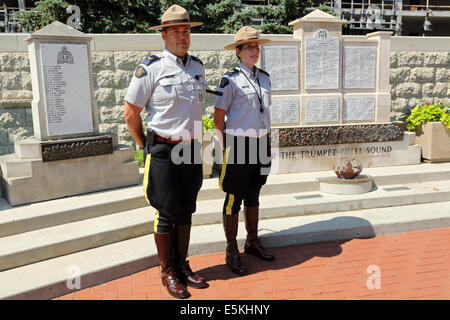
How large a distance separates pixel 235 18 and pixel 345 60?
24.2 ft

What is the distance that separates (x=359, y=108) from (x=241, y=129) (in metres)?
3.56

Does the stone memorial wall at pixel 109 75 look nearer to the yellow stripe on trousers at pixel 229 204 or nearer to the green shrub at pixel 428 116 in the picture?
the green shrub at pixel 428 116

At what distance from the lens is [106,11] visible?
11.7 meters

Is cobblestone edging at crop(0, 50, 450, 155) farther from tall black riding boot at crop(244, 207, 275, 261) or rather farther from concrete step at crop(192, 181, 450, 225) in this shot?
tall black riding boot at crop(244, 207, 275, 261)

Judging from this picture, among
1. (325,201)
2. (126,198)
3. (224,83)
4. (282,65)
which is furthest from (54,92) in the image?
(325,201)

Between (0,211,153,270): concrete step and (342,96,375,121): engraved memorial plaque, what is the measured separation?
12.3 ft

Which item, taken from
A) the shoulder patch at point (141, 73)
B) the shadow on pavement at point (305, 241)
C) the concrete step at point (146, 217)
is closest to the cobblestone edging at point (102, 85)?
the concrete step at point (146, 217)

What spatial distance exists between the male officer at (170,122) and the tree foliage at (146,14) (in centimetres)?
909

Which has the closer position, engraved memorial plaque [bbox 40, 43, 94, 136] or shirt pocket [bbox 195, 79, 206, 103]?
shirt pocket [bbox 195, 79, 206, 103]

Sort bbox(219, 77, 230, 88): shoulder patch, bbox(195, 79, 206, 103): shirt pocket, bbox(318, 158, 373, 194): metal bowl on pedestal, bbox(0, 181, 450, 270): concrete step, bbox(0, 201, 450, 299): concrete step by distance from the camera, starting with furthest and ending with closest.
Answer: bbox(318, 158, 373, 194): metal bowl on pedestal, bbox(0, 181, 450, 270): concrete step, bbox(219, 77, 230, 88): shoulder patch, bbox(0, 201, 450, 299): concrete step, bbox(195, 79, 206, 103): shirt pocket

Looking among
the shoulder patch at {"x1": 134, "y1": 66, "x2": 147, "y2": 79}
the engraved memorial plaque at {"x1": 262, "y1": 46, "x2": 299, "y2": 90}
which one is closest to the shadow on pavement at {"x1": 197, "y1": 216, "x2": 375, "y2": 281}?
the shoulder patch at {"x1": 134, "y1": 66, "x2": 147, "y2": 79}

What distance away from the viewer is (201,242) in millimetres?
4176

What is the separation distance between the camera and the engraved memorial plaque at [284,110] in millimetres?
6211

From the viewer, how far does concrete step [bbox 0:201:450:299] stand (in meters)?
3.42
